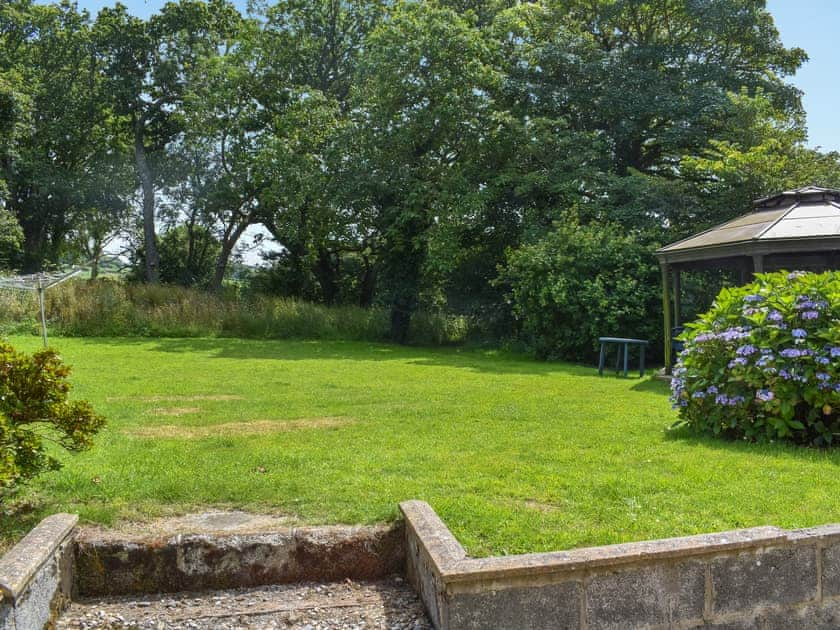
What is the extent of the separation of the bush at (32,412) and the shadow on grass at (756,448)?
4.27 meters

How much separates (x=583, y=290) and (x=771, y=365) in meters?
8.65

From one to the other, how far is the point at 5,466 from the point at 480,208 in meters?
14.5

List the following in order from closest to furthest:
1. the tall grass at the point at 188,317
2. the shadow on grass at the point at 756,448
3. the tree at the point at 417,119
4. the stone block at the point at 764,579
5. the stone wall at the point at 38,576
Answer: the stone wall at the point at 38,576, the stone block at the point at 764,579, the shadow on grass at the point at 756,448, the tall grass at the point at 188,317, the tree at the point at 417,119

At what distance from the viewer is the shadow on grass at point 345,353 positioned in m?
11.8

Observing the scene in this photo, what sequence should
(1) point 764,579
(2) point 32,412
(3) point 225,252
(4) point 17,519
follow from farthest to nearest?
1. (3) point 225,252
2. (2) point 32,412
3. (4) point 17,519
4. (1) point 764,579

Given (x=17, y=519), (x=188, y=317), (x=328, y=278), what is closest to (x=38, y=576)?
(x=17, y=519)

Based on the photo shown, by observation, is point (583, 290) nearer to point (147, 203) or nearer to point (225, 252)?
point (225, 252)

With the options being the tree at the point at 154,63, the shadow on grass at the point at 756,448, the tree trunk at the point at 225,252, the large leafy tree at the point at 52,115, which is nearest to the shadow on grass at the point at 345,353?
the shadow on grass at the point at 756,448

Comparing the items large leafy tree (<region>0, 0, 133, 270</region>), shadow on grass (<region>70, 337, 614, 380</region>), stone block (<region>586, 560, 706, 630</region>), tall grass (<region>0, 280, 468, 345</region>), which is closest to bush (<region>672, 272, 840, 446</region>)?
stone block (<region>586, 560, 706, 630</region>)

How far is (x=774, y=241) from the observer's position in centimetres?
847

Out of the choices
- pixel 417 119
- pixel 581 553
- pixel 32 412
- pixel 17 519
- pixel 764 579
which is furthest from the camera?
pixel 417 119

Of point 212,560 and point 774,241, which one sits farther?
point 774,241

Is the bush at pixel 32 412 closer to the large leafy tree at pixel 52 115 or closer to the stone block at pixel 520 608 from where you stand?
the stone block at pixel 520 608

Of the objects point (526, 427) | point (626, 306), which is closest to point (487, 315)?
point (626, 306)
